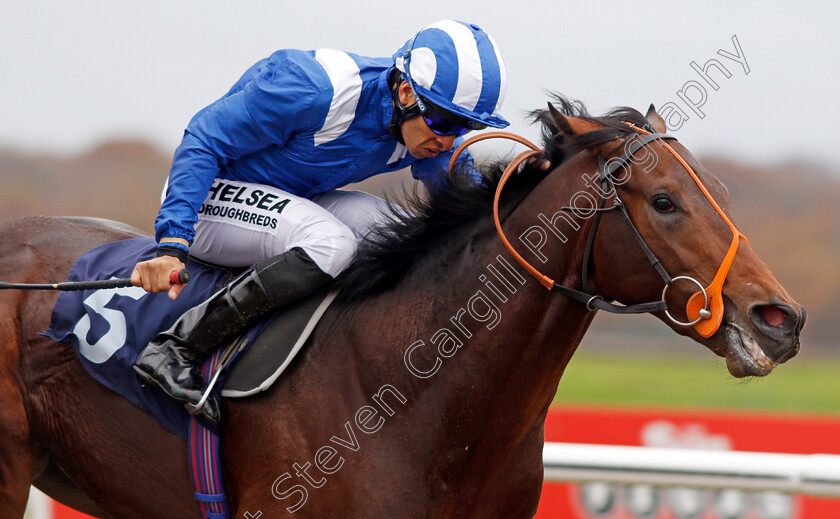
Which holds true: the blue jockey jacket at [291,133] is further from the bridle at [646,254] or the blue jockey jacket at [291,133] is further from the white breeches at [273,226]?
the bridle at [646,254]

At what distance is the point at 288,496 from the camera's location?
2.67 meters

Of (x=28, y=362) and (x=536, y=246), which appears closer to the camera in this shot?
(x=536, y=246)

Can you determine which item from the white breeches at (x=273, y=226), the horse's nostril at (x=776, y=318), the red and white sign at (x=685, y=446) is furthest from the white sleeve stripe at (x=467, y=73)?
the red and white sign at (x=685, y=446)

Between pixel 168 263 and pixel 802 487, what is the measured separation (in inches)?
118

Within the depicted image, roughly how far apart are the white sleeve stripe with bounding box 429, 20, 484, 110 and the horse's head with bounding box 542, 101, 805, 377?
0.34 metres

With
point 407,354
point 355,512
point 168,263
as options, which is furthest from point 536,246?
point 168,263

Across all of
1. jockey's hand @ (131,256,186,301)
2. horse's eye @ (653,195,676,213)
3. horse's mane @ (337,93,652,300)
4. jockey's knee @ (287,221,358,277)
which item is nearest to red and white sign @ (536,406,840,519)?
horse's mane @ (337,93,652,300)

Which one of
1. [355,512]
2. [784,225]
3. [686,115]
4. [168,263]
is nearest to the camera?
[355,512]

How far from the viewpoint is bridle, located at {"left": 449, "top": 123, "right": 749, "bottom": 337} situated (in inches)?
94.0

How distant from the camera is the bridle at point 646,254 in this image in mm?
2388

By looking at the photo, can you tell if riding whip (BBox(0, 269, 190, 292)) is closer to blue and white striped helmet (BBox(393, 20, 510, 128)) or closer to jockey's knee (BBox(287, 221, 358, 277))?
jockey's knee (BBox(287, 221, 358, 277))

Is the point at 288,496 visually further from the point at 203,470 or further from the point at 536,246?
the point at 536,246

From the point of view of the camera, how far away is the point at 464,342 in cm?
273

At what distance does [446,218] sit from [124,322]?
1177 mm
